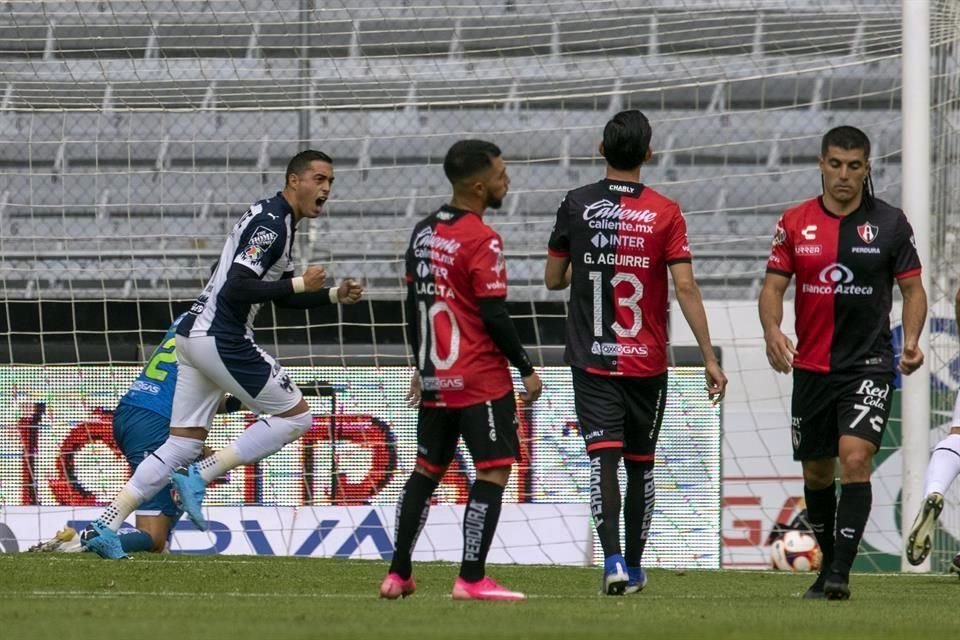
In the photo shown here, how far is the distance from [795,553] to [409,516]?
18.3ft

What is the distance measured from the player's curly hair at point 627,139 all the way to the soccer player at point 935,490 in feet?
5.65

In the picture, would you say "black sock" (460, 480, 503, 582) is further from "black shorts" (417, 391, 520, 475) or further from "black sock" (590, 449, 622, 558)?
"black sock" (590, 449, 622, 558)

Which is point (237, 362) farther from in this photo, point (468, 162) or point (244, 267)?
point (468, 162)

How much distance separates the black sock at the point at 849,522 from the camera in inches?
249

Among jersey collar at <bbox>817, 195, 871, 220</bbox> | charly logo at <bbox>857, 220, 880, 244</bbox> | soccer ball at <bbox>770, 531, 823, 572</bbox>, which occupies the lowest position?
soccer ball at <bbox>770, 531, 823, 572</bbox>

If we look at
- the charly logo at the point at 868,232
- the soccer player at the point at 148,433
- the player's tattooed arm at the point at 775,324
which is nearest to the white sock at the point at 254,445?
the soccer player at the point at 148,433

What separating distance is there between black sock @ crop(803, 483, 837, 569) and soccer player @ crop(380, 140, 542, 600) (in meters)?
1.47

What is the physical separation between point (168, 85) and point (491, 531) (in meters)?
6.97

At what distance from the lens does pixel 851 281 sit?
649 cm

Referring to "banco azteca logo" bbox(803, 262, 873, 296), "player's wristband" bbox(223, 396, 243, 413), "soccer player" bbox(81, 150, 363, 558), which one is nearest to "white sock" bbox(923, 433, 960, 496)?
"banco azteca logo" bbox(803, 262, 873, 296)

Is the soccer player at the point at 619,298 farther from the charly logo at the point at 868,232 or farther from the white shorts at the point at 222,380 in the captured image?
the white shorts at the point at 222,380

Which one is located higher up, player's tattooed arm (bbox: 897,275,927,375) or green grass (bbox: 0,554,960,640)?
player's tattooed arm (bbox: 897,275,927,375)

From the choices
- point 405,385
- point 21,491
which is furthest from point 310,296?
point 21,491

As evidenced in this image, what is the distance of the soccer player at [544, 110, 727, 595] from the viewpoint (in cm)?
648
